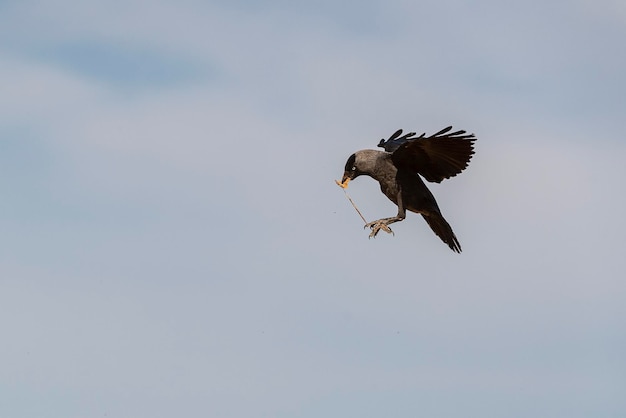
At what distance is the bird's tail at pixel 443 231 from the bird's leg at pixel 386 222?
81 centimetres

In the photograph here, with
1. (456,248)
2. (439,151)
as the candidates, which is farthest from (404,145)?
(456,248)

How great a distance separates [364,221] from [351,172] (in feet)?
3.74

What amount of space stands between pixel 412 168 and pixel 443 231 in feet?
4.39

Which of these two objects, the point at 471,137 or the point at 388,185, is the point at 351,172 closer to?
the point at 388,185

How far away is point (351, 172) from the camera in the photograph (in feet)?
A: 80.7

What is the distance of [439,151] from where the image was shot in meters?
24.0

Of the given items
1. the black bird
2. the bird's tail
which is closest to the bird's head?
the black bird

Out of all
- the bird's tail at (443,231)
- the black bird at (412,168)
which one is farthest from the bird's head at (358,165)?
the bird's tail at (443,231)

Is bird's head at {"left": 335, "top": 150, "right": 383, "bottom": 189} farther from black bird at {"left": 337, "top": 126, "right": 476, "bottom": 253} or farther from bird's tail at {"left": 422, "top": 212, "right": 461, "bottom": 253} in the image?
bird's tail at {"left": 422, "top": 212, "right": 461, "bottom": 253}

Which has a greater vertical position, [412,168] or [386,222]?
[412,168]

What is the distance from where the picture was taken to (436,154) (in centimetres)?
2416

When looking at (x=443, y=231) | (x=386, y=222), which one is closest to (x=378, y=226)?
(x=386, y=222)

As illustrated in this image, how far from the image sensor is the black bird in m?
23.8

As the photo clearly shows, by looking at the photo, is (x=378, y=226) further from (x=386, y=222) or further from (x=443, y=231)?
(x=443, y=231)
